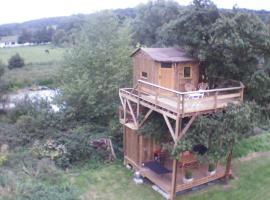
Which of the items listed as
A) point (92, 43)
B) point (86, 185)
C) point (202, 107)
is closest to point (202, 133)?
point (202, 107)

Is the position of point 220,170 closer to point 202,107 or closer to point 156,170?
point 156,170

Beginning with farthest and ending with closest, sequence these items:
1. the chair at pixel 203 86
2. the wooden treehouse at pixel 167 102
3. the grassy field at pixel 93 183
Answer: the chair at pixel 203 86, the wooden treehouse at pixel 167 102, the grassy field at pixel 93 183

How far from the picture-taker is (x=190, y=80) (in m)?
13.8

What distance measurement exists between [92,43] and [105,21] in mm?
2078

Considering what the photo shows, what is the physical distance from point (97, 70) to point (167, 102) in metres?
9.21

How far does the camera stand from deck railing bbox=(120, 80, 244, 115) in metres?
11.0

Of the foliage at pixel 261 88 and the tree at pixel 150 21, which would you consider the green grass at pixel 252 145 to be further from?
the tree at pixel 150 21

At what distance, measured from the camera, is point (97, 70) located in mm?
20094

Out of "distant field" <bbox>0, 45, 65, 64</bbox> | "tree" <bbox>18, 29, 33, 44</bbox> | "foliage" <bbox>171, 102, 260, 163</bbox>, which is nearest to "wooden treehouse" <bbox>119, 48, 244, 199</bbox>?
"foliage" <bbox>171, 102, 260, 163</bbox>

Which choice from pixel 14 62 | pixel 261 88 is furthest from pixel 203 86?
pixel 14 62

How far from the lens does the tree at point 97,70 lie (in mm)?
18984

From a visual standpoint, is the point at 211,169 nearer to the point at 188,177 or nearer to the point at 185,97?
the point at 188,177

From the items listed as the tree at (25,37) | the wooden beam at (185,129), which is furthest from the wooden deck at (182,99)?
the tree at (25,37)

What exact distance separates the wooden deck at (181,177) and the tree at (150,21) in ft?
67.1
